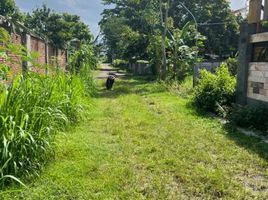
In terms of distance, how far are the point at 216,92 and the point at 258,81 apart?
5.29 ft

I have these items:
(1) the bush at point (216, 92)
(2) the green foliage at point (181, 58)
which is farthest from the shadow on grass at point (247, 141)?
(2) the green foliage at point (181, 58)

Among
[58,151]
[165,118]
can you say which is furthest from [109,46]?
[58,151]

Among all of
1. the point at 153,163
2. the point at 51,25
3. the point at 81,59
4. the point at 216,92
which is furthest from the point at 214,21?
the point at 153,163

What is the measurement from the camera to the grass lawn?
3660 millimetres

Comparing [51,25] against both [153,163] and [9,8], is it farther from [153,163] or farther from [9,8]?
[153,163]

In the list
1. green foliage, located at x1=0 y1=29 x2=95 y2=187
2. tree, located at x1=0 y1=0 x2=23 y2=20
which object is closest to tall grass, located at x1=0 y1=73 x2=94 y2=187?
green foliage, located at x1=0 y1=29 x2=95 y2=187

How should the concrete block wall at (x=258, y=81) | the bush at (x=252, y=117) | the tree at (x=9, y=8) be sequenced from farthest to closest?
the tree at (x=9, y=8)
the concrete block wall at (x=258, y=81)
the bush at (x=252, y=117)

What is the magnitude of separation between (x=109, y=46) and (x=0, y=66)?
42290mm

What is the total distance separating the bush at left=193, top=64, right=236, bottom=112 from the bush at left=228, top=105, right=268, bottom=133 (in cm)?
114

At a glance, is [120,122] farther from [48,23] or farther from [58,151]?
[48,23]

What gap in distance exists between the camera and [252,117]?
21.8 feet

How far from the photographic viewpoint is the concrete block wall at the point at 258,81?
6.86 meters

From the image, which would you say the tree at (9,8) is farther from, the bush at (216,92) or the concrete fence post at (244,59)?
the concrete fence post at (244,59)

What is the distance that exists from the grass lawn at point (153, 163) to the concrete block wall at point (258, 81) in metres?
1.05
